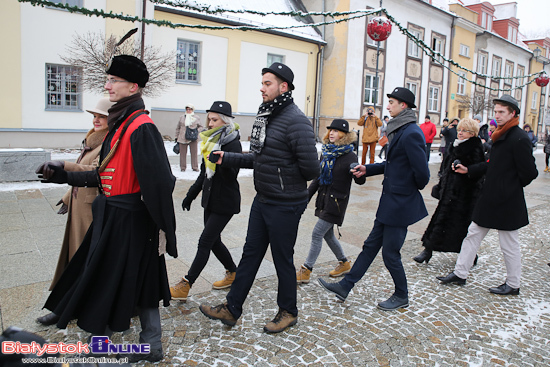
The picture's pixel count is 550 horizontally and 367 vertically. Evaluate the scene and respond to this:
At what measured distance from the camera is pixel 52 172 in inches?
106

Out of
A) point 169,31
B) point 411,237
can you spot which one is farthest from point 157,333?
point 169,31

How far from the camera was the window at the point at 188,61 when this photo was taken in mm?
18703

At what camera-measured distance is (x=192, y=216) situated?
7.12m

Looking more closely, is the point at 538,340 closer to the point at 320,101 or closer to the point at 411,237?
the point at 411,237

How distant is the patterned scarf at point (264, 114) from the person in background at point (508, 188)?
8.29 feet

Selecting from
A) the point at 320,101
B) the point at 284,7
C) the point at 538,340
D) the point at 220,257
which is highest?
the point at 284,7

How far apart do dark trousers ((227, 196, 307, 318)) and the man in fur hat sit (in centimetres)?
78

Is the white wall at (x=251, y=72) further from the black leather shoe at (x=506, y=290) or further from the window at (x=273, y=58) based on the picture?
the black leather shoe at (x=506, y=290)

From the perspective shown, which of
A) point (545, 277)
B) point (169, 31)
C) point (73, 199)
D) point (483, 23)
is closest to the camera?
point (73, 199)

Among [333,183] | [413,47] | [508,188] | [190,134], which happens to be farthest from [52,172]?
[413,47]

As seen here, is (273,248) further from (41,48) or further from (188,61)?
(188,61)

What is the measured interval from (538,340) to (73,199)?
13.1 ft

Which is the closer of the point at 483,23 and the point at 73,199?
the point at 73,199

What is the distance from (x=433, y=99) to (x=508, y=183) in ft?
88.8
